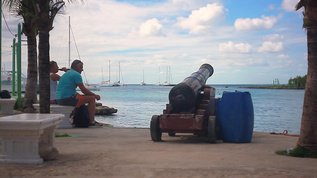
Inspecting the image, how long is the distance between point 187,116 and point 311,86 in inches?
113

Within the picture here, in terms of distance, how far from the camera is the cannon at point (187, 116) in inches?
344

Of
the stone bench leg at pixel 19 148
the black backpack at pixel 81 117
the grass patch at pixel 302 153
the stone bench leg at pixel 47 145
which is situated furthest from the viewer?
the black backpack at pixel 81 117

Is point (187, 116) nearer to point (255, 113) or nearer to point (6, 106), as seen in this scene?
point (6, 106)

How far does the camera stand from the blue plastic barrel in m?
8.88

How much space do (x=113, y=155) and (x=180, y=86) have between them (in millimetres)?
3145

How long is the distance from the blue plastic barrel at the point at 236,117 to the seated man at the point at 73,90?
3.93 metres

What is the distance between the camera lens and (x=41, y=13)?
29.6 feet

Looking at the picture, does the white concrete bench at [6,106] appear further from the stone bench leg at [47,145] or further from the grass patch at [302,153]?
the grass patch at [302,153]

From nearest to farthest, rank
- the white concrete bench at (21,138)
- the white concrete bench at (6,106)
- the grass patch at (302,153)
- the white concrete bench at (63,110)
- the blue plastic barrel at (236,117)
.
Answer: the white concrete bench at (21,138)
the grass patch at (302,153)
the blue plastic barrel at (236,117)
the white concrete bench at (63,110)
the white concrete bench at (6,106)

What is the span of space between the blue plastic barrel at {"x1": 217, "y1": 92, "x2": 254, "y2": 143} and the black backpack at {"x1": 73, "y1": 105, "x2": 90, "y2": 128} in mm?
4126

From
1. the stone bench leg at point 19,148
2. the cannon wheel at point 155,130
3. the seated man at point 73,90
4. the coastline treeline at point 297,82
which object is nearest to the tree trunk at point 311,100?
the cannon wheel at point 155,130

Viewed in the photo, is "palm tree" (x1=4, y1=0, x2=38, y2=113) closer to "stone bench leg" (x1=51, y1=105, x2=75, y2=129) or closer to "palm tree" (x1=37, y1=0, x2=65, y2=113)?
"stone bench leg" (x1=51, y1=105, x2=75, y2=129)

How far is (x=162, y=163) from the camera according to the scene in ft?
18.8

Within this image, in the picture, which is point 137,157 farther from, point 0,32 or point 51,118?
point 0,32
